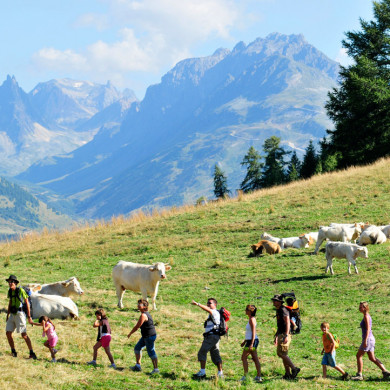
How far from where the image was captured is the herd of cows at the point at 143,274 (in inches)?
661

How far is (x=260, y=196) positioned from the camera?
41.4 m

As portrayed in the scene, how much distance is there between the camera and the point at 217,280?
74.6 ft

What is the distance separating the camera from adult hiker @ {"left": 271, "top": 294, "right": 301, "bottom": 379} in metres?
11.7

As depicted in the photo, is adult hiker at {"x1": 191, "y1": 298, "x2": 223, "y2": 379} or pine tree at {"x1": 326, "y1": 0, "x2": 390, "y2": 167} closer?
adult hiker at {"x1": 191, "y1": 298, "x2": 223, "y2": 379}

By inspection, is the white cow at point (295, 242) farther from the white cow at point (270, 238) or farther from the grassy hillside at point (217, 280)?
the grassy hillside at point (217, 280)

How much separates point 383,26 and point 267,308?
44730 millimetres

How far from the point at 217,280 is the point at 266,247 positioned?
16.0ft

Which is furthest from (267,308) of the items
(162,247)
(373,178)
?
(373,178)

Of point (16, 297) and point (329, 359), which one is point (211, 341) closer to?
point (329, 359)

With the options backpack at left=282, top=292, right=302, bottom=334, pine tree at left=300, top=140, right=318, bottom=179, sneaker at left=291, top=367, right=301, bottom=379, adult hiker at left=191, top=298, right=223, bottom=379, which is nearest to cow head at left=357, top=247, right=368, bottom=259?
backpack at left=282, top=292, right=302, bottom=334

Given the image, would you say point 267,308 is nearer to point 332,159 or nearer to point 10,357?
point 10,357

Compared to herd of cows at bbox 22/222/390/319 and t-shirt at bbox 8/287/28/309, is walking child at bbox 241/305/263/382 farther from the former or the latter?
herd of cows at bbox 22/222/390/319

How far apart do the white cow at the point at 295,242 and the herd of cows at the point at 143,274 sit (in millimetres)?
1005

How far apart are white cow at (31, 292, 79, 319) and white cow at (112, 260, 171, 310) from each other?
2.29 m
